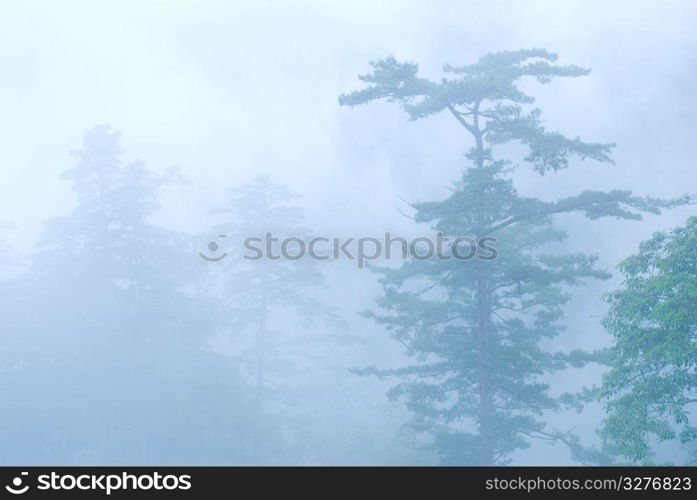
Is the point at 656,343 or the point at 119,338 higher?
the point at 119,338

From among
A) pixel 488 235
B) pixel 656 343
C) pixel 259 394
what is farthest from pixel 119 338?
pixel 656 343

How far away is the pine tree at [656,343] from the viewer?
47.5ft

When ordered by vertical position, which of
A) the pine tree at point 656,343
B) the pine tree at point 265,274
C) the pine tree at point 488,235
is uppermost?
the pine tree at point 265,274

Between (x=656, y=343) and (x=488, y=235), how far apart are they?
802 cm

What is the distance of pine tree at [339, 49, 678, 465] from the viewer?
19734 millimetres

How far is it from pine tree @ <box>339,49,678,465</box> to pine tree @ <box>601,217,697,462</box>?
11.5 ft

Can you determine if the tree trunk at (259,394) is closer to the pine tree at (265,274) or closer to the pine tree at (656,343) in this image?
the pine tree at (265,274)

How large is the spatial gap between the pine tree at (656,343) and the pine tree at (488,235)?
11.5 feet

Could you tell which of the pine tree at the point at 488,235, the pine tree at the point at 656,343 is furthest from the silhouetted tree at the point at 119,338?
the pine tree at the point at 656,343

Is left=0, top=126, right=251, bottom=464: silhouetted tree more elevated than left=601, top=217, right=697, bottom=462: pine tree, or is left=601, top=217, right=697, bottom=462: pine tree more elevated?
left=0, top=126, right=251, bottom=464: silhouetted tree

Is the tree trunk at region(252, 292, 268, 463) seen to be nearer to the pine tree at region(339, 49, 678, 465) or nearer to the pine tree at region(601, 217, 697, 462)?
the pine tree at region(339, 49, 678, 465)

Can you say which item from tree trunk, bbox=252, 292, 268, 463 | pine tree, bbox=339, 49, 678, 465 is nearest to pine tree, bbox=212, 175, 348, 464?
tree trunk, bbox=252, 292, 268, 463

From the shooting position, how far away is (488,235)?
893 inches

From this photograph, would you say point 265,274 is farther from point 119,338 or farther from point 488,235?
point 488,235
